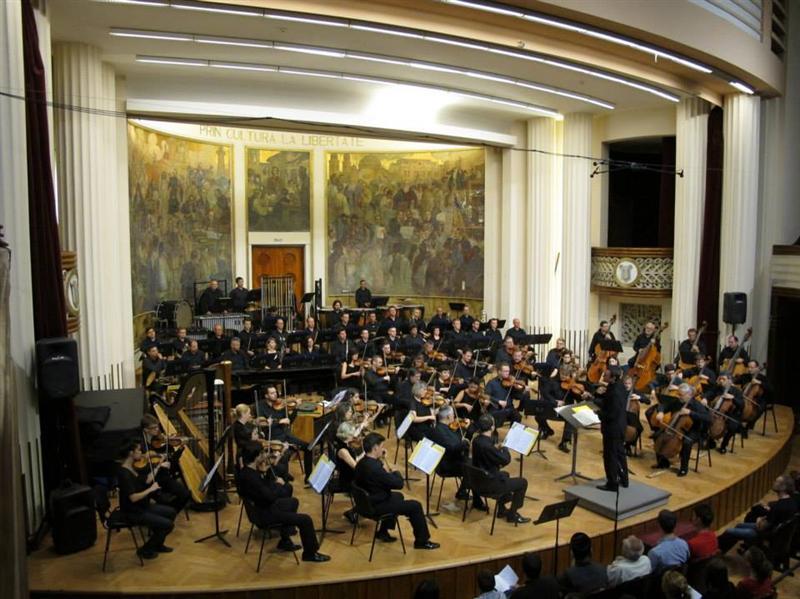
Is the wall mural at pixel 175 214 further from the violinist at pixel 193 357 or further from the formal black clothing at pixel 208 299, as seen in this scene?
the violinist at pixel 193 357

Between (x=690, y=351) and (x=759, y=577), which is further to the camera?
(x=690, y=351)

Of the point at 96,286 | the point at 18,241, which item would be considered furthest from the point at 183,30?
the point at 18,241

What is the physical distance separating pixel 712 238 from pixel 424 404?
919cm

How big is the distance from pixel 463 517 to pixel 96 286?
7538mm

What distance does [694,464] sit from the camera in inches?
404

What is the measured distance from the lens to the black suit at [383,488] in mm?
7328

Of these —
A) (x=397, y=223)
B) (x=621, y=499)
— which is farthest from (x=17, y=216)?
(x=397, y=223)

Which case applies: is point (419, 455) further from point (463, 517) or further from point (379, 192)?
point (379, 192)

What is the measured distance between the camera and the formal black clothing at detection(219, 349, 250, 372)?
40.0ft

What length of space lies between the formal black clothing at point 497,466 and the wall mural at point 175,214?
34.9 feet

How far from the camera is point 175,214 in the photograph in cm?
1775

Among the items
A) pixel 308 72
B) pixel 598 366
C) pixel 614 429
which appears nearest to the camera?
pixel 614 429

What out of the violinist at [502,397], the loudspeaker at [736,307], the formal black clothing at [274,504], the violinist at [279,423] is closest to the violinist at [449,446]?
the violinist at [279,423]

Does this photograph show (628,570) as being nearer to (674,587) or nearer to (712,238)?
(674,587)
